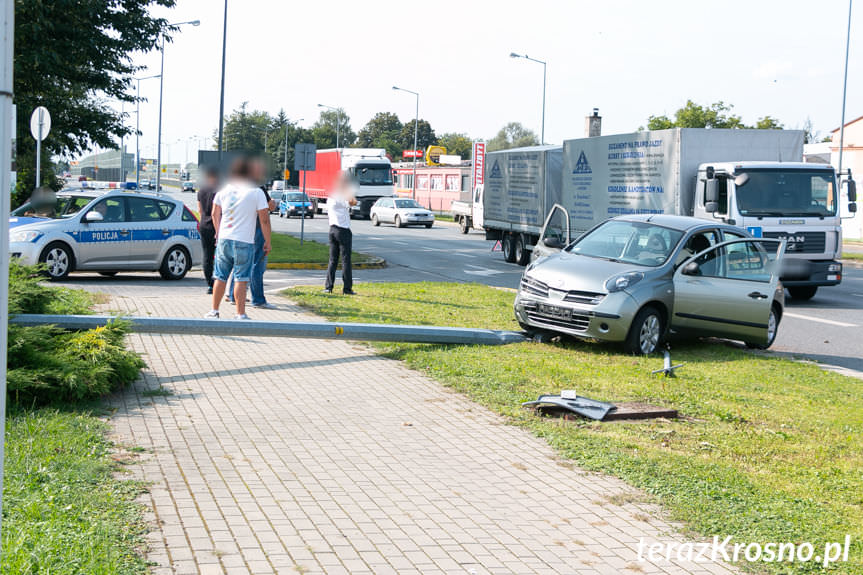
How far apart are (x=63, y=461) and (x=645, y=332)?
6878 mm

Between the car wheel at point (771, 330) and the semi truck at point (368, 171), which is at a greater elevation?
the semi truck at point (368, 171)

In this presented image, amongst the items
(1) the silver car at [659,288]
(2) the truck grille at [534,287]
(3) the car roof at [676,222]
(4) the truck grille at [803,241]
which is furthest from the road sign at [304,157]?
(2) the truck grille at [534,287]

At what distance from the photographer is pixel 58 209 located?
1650cm

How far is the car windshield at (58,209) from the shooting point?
1644 cm

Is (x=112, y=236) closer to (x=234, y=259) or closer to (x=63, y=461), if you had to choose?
(x=234, y=259)

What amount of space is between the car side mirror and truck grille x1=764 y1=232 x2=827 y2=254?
742cm

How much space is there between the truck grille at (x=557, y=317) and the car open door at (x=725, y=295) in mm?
1235

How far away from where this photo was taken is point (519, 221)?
26.0 meters

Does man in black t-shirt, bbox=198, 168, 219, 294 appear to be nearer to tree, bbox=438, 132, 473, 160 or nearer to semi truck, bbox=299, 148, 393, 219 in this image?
semi truck, bbox=299, 148, 393, 219

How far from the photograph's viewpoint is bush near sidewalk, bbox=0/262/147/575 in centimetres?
394

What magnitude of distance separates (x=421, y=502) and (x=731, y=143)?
624 inches

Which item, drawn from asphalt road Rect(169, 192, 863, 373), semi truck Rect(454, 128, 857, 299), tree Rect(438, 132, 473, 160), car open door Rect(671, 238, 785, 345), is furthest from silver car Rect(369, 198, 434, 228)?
tree Rect(438, 132, 473, 160)

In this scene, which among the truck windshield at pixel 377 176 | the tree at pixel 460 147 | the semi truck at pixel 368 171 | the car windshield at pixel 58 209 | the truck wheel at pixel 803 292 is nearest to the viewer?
the car windshield at pixel 58 209

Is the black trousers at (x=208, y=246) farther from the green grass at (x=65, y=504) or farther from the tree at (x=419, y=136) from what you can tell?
the tree at (x=419, y=136)
